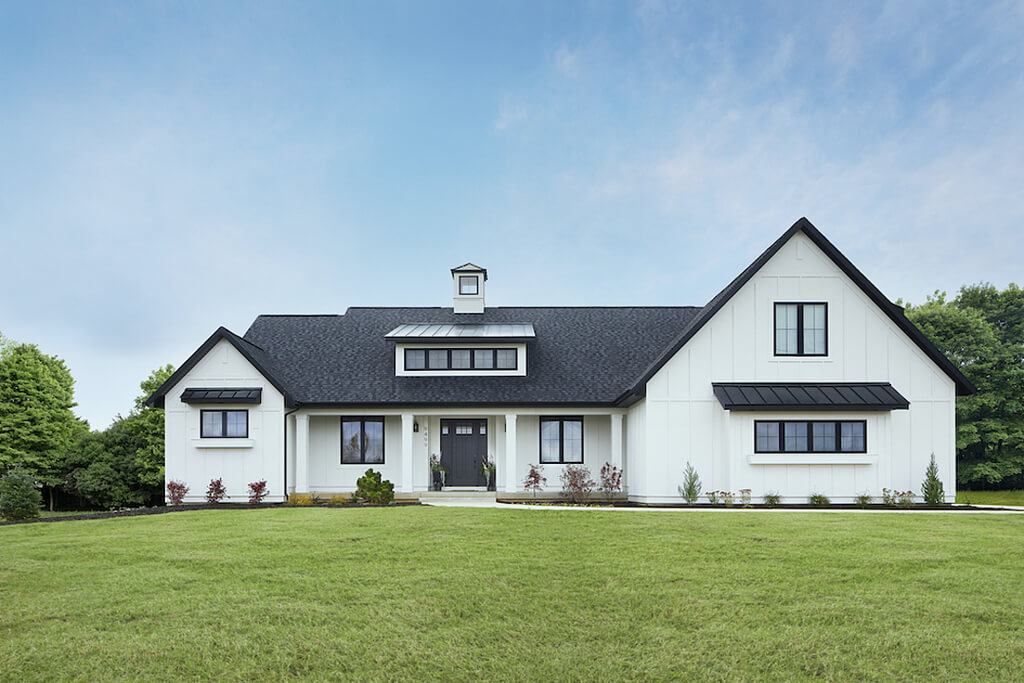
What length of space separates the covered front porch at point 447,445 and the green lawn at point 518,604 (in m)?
9.32

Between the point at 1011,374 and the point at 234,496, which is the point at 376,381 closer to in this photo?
the point at 234,496

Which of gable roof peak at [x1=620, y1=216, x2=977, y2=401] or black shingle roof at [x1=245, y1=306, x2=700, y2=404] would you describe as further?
black shingle roof at [x1=245, y1=306, x2=700, y2=404]

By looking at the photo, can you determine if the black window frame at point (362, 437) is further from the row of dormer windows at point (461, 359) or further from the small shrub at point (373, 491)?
the small shrub at point (373, 491)

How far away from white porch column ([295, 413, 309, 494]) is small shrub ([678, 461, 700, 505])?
38.1 ft

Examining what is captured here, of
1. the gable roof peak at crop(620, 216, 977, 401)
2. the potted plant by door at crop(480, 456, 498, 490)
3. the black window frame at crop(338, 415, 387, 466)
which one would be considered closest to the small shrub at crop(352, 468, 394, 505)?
the black window frame at crop(338, 415, 387, 466)

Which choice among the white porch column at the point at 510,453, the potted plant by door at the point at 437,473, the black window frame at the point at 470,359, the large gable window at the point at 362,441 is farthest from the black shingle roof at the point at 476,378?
the potted plant by door at the point at 437,473

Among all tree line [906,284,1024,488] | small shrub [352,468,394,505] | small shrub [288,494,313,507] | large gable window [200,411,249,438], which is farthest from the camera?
tree line [906,284,1024,488]

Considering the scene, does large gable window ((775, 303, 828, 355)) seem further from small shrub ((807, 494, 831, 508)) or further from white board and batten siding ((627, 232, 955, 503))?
small shrub ((807, 494, 831, 508))

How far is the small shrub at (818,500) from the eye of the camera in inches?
680

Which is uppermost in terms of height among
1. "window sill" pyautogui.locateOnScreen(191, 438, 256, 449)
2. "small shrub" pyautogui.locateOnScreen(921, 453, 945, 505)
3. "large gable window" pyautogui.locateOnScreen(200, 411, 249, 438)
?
"large gable window" pyautogui.locateOnScreen(200, 411, 249, 438)

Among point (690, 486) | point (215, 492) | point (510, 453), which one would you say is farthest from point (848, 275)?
point (215, 492)

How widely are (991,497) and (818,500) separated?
22.0 metres

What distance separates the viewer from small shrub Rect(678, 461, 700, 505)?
57.8ft

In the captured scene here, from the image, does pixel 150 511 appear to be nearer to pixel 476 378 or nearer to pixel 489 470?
pixel 489 470
